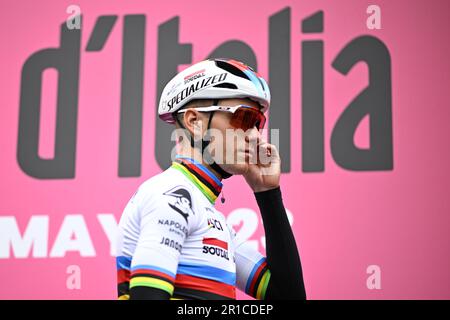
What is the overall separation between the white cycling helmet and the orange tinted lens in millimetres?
34

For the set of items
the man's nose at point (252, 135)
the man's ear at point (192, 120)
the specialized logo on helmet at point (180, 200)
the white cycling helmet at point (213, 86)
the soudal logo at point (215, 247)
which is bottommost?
the soudal logo at point (215, 247)

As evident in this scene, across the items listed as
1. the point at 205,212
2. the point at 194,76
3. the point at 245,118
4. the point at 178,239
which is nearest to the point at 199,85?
the point at 194,76

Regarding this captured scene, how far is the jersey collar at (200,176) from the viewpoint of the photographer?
1.60 meters

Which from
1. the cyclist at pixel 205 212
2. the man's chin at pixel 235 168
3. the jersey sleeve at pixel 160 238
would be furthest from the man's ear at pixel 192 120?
the jersey sleeve at pixel 160 238

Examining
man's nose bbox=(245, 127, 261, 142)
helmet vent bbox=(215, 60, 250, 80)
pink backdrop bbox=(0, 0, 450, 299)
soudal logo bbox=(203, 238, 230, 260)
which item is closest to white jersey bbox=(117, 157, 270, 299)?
soudal logo bbox=(203, 238, 230, 260)

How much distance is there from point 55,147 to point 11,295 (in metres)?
0.78

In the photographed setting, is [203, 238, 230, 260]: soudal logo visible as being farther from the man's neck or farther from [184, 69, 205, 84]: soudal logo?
[184, 69, 205, 84]: soudal logo

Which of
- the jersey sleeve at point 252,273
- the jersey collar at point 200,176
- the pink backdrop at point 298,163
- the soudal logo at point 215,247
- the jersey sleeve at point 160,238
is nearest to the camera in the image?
the jersey sleeve at point 160,238

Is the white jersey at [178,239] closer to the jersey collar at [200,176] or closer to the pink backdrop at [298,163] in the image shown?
the jersey collar at [200,176]

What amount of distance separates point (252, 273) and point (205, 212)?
11.3 inches

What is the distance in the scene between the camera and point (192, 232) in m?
1.48

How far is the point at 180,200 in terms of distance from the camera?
56.8 inches

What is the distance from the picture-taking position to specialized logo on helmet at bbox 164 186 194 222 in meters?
1.42

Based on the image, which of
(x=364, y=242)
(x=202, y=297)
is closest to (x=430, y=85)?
(x=364, y=242)
